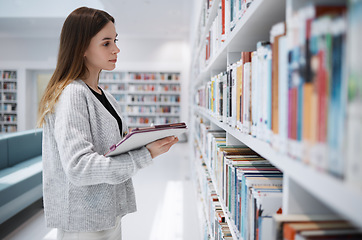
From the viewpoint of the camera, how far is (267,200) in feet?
2.46

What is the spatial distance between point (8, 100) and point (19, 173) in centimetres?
617

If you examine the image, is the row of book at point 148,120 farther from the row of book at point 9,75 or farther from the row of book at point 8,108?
the row of book at point 9,75

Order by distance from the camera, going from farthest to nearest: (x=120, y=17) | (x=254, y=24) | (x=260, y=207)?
(x=120, y=17) < (x=254, y=24) < (x=260, y=207)

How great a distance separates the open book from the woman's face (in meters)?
0.41

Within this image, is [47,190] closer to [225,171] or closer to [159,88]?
[225,171]

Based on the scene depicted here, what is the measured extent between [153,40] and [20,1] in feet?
12.6

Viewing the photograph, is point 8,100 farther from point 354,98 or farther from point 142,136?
point 354,98

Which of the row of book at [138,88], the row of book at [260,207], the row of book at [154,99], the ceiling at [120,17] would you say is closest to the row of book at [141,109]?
the row of book at [154,99]

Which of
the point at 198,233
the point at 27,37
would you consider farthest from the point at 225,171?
the point at 27,37

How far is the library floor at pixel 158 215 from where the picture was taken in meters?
2.48

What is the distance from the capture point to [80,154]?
0.91 metres

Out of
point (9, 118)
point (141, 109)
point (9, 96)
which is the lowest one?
point (9, 118)

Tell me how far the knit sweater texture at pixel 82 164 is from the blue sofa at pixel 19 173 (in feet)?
5.50

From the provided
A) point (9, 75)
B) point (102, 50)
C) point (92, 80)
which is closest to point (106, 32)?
point (102, 50)
